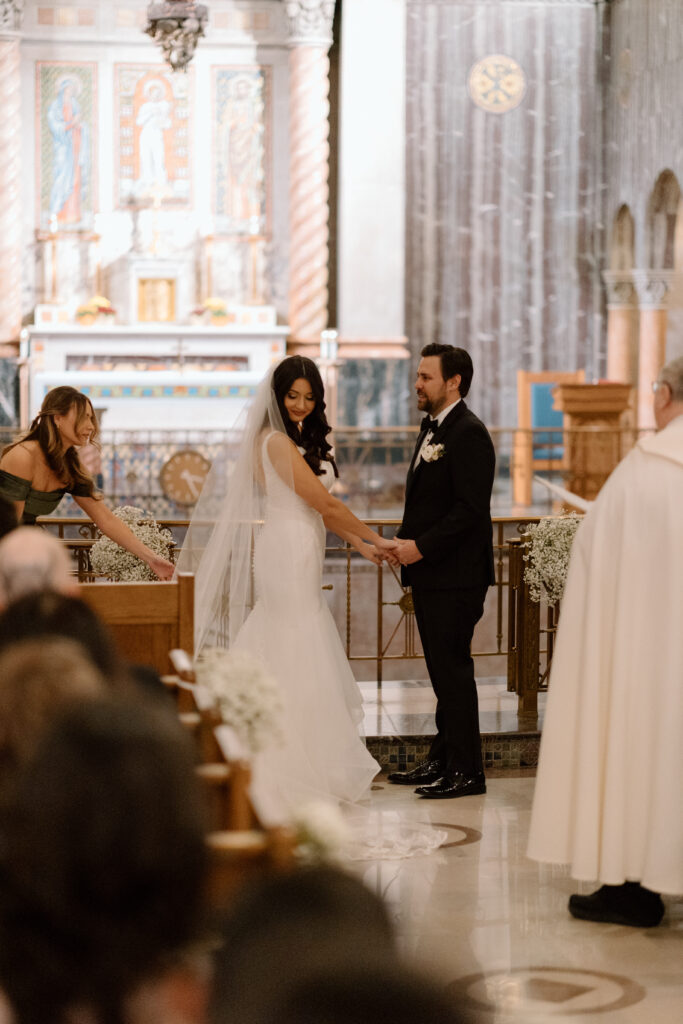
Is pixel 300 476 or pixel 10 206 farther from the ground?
pixel 10 206

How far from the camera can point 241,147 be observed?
51.6 feet

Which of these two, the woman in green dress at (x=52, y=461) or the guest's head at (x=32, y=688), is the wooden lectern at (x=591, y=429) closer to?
the woman in green dress at (x=52, y=461)

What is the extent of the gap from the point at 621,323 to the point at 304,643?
1224 cm

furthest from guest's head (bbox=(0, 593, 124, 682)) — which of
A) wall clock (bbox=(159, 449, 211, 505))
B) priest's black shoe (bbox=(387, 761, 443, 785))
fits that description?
wall clock (bbox=(159, 449, 211, 505))

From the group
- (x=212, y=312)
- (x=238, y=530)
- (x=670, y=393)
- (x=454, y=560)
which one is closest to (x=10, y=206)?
(x=212, y=312)

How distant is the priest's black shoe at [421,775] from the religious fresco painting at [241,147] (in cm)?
1105

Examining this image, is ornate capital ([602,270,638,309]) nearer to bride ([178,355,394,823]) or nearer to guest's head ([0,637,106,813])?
bride ([178,355,394,823])

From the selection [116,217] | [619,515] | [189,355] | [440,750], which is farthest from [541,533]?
[116,217]

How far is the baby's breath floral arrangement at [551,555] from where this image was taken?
19.5ft

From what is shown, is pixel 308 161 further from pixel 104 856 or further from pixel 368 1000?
pixel 368 1000

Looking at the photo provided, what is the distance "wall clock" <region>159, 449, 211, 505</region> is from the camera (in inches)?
554

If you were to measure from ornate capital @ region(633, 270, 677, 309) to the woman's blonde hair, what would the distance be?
12181 mm

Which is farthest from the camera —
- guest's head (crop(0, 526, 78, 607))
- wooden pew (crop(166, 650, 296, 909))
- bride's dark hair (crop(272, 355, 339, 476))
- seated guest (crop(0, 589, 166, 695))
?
bride's dark hair (crop(272, 355, 339, 476))

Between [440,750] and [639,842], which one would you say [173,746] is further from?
[440,750]
